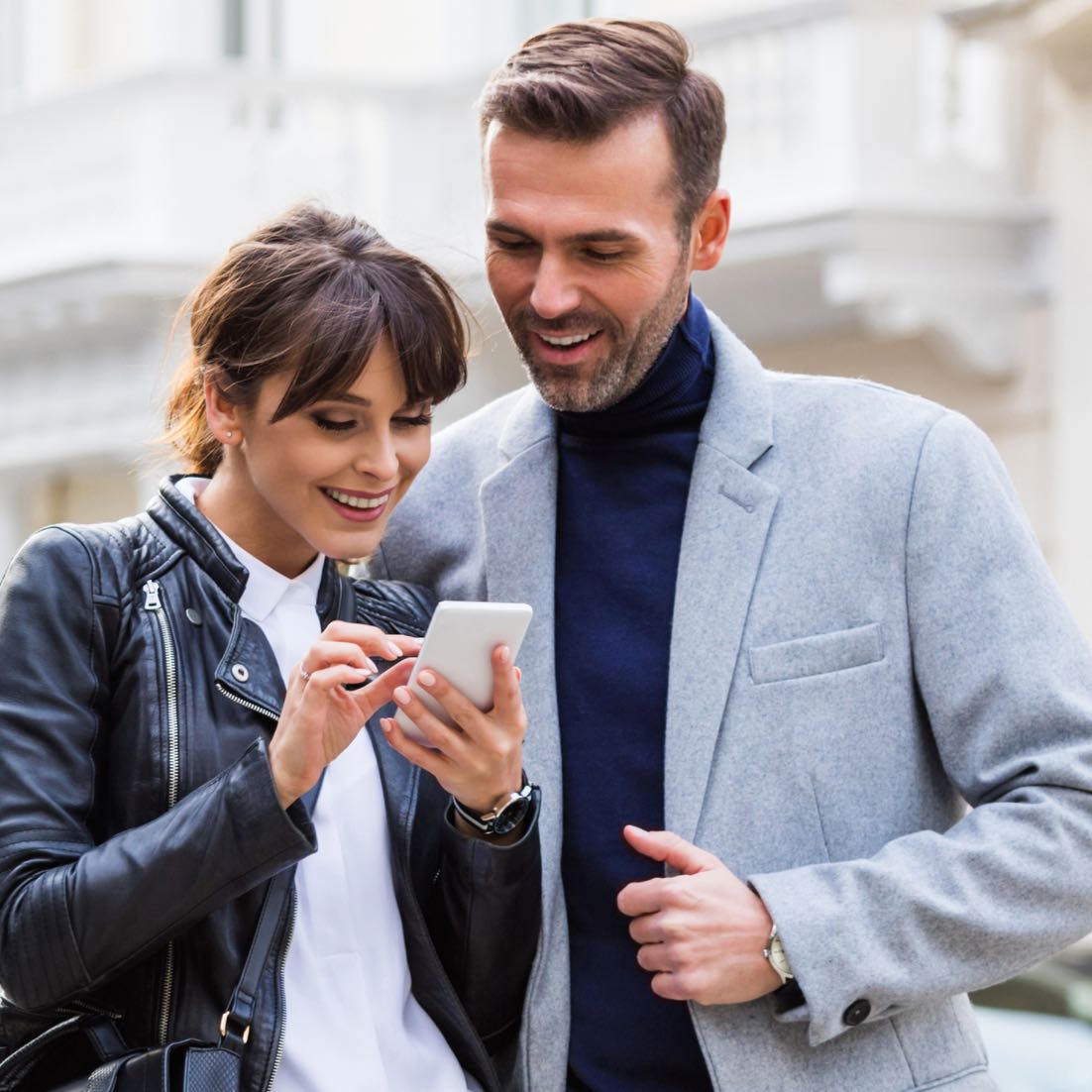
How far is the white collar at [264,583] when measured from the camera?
282 cm

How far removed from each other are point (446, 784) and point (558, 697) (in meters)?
0.39

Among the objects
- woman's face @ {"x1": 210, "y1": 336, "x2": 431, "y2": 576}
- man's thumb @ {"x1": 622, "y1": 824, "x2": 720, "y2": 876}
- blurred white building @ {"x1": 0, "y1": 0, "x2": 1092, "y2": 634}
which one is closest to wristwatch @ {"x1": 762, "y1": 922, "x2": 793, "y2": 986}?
man's thumb @ {"x1": 622, "y1": 824, "x2": 720, "y2": 876}

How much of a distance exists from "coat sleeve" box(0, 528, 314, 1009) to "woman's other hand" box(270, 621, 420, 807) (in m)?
0.03

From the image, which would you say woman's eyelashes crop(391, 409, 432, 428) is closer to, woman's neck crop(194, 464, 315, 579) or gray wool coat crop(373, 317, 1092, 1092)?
woman's neck crop(194, 464, 315, 579)

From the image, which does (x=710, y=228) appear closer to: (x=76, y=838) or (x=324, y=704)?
(x=324, y=704)

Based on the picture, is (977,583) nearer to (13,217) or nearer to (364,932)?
(364,932)

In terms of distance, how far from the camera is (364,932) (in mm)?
2746

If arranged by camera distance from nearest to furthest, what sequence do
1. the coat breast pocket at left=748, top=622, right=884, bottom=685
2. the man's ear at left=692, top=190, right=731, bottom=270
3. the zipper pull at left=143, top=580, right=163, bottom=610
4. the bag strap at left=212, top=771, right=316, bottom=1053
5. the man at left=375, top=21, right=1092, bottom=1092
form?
1. the bag strap at left=212, top=771, right=316, bottom=1053
2. the zipper pull at left=143, top=580, right=163, bottom=610
3. the man at left=375, top=21, right=1092, bottom=1092
4. the coat breast pocket at left=748, top=622, right=884, bottom=685
5. the man's ear at left=692, top=190, right=731, bottom=270

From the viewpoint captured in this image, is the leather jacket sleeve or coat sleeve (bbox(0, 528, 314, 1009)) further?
the leather jacket sleeve

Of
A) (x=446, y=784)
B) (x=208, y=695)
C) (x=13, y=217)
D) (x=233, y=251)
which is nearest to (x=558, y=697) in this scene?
(x=446, y=784)

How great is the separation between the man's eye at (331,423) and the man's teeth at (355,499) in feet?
0.27

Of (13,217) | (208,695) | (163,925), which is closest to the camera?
(163,925)

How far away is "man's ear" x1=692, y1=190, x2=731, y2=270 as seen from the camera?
10.4 ft

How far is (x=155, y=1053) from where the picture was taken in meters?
2.46
